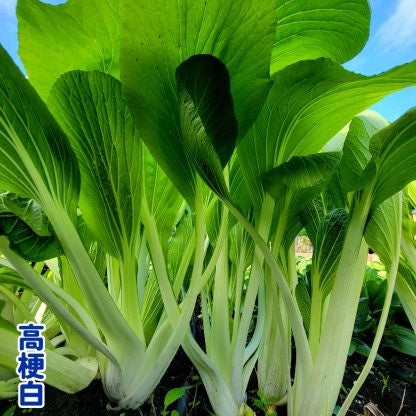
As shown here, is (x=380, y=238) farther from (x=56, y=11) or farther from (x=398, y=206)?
(x=56, y=11)

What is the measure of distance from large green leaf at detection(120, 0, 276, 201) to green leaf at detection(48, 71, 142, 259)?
0.18 ft

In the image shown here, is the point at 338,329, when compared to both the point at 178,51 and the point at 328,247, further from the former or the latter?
the point at 178,51

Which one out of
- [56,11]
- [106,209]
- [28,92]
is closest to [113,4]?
[56,11]

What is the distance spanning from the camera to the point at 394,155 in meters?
0.47

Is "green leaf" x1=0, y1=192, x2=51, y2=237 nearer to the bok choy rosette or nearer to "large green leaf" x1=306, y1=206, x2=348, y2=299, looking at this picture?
the bok choy rosette

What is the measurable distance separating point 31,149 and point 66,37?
19 cm

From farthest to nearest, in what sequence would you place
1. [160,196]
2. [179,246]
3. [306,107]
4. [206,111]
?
1. [179,246]
2. [160,196]
3. [306,107]
4. [206,111]

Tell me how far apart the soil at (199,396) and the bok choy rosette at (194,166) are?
0.03 meters

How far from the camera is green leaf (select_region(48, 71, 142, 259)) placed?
1.50ft

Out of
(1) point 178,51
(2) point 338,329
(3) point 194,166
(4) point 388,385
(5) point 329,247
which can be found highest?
(1) point 178,51

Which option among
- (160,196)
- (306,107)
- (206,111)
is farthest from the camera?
(160,196)

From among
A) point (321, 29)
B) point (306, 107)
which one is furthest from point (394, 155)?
point (321, 29)

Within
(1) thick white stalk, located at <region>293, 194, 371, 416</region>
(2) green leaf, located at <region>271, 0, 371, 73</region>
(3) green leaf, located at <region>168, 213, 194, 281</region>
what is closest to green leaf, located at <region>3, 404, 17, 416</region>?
(3) green leaf, located at <region>168, 213, 194, 281</region>

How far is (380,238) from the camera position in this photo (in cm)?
56
